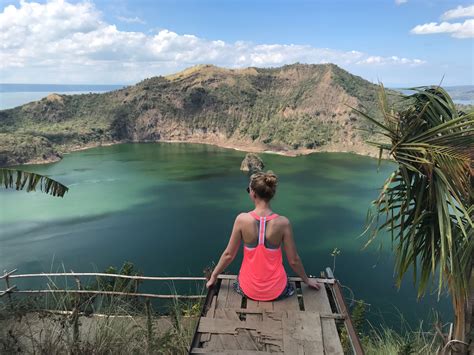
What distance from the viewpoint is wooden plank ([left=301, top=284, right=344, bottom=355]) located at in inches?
107

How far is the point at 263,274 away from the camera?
3217 millimetres

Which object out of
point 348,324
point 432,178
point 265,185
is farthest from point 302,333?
point 432,178

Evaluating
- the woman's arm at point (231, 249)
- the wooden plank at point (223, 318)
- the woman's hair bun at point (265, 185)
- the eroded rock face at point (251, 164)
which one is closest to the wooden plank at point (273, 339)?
the wooden plank at point (223, 318)

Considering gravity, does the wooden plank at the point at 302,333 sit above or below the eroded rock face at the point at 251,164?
above

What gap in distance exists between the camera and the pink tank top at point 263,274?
3.20m

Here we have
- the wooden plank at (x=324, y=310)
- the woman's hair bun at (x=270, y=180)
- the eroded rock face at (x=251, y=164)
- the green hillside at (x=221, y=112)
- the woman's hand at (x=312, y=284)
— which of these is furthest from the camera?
the green hillside at (x=221, y=112)

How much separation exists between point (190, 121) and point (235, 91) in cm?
1270

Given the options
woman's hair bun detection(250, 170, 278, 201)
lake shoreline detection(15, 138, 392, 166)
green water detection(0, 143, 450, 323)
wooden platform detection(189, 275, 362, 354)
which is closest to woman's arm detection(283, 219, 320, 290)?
wooden platform detection(189, 275, 362, 354)

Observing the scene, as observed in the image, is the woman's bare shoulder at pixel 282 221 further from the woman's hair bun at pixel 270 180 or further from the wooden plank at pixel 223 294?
the wooden plank at pixel 223 294

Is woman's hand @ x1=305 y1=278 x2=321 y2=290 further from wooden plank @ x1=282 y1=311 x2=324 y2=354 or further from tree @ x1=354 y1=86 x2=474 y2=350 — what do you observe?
tree @ x1=354 y1=86 x2=474 y2=350

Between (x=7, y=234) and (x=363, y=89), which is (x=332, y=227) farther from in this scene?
(x=363, y=89)

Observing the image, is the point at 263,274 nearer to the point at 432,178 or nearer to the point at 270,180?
the point at 270,180

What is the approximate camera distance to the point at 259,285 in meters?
3.21

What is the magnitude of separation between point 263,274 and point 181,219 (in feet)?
89.0
